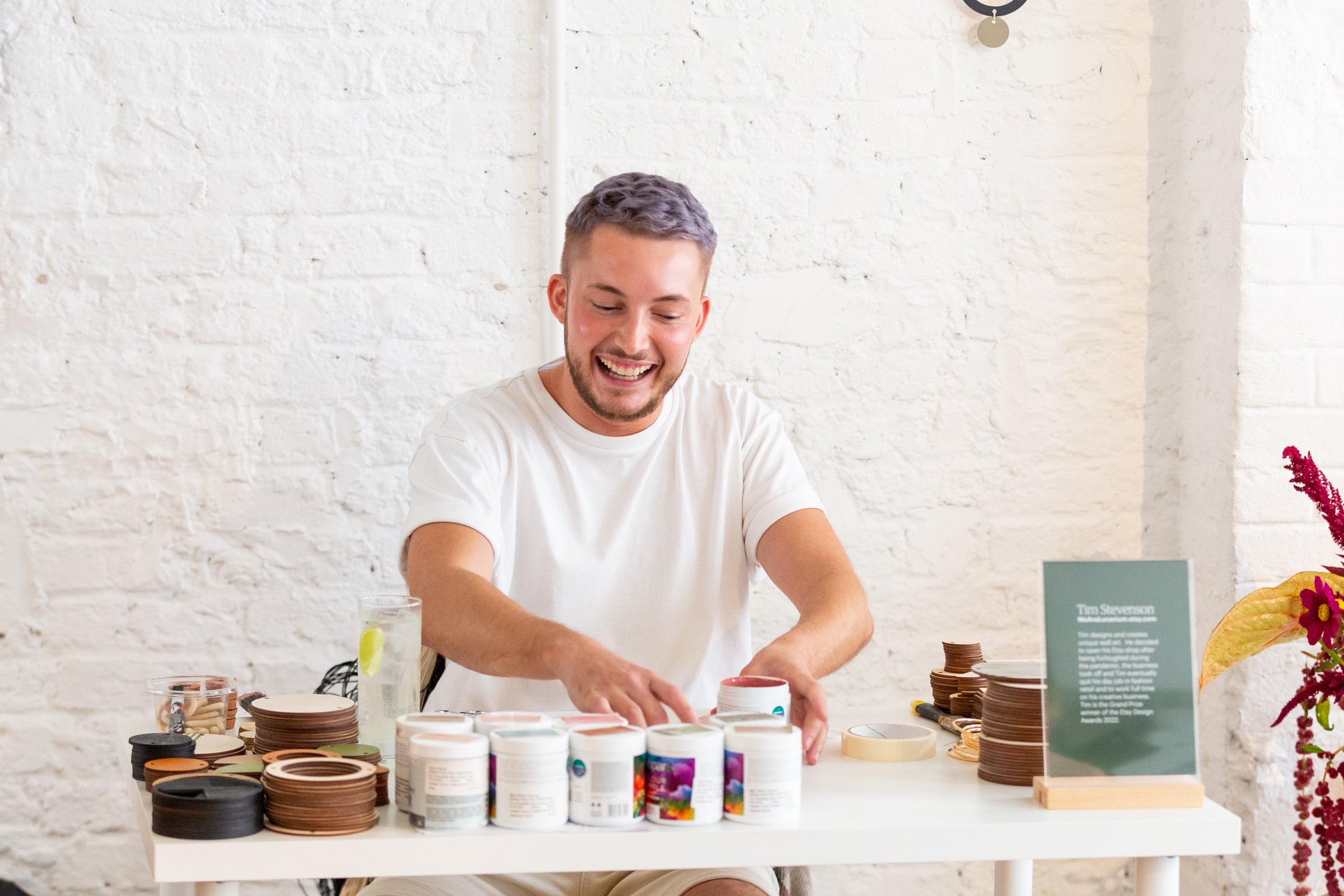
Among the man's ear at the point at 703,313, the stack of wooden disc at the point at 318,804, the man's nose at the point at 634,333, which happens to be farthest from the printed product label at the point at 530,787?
the man's ear at the point at 703,313

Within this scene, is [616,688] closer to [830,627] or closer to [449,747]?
[449,747]

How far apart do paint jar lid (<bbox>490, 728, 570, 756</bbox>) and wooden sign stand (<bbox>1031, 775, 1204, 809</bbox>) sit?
47cm

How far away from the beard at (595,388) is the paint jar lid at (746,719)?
27.0 inches

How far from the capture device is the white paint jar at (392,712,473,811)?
3.67 ft

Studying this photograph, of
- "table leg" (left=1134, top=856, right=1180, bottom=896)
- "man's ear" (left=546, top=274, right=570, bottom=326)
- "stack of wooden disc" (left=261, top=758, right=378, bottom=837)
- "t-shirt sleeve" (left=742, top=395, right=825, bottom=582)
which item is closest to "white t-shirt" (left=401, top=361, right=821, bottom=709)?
"t-shirt sleeve" (left=742, top=395, right=825, bottom=582)

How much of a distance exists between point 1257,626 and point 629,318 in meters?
0.98

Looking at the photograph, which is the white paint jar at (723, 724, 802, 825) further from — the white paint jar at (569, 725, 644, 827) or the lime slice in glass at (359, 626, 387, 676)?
the lime slice in glass at (359, 626, 387, 676)

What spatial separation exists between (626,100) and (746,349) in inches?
19.9

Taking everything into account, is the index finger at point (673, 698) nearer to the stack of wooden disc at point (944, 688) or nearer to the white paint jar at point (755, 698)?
the white paint jar at point (755, 698)

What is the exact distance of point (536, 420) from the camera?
188cm

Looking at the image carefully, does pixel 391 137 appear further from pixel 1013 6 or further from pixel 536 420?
pixel 1013 6

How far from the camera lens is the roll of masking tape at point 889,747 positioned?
1385mm

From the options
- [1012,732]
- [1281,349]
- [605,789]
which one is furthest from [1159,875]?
[1281,349]

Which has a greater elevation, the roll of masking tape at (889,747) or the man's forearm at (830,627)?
the man's forearm at (830,627)
